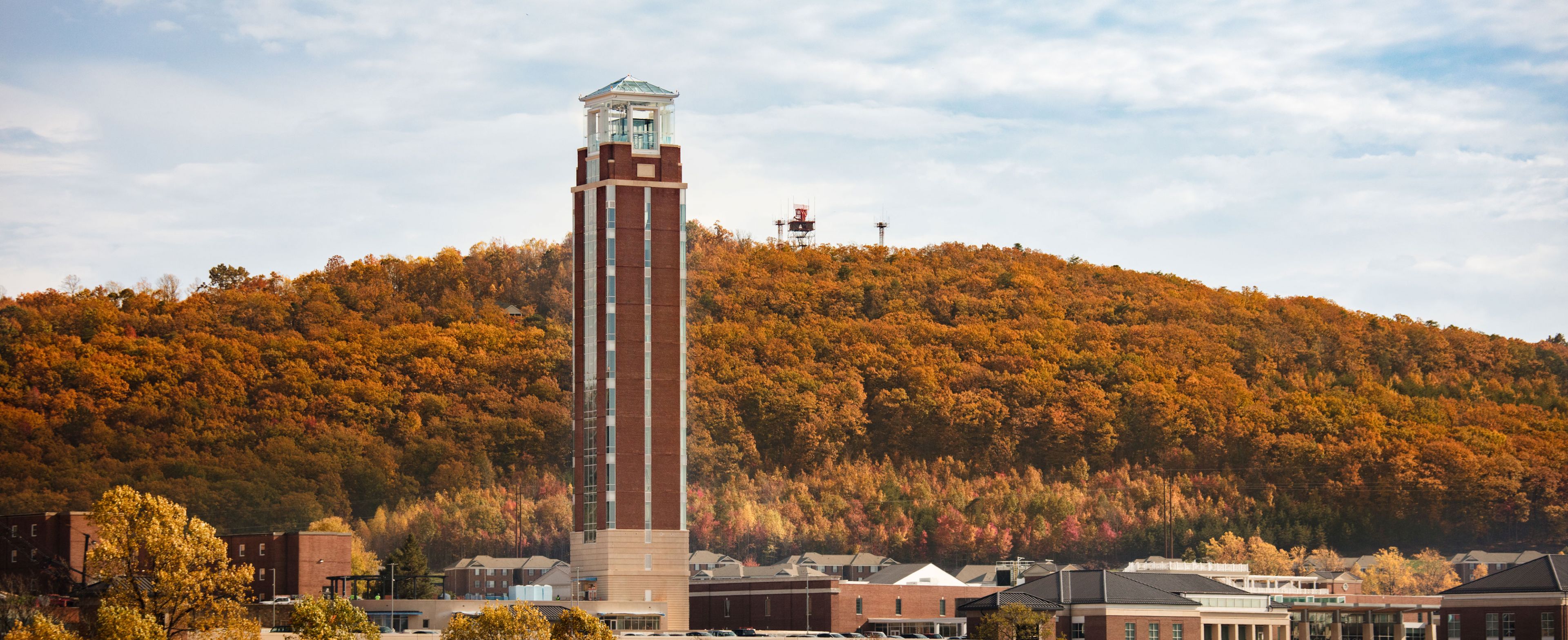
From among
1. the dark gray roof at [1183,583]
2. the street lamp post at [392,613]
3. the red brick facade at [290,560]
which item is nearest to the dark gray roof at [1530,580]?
the dark gray roof at [1183,583]

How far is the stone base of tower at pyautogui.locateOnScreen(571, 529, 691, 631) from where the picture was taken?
98.6m

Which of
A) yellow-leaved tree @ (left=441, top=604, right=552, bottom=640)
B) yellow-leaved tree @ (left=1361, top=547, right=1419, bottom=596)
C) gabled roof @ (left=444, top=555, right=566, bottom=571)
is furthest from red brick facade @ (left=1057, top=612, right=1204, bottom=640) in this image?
gabled roof @ (left=444, top=555, right=566, bottom=571)

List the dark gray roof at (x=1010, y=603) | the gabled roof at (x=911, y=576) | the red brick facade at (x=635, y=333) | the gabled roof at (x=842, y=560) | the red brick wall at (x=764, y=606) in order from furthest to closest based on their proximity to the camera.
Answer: the gabled roof at (x=842, y=560), the gabled roof at (x=911, y=576), the red brick wall at (x=764, y=606), the red brick facade at (x=635, y=333), the dark gray roof at (x=1010, y=603)

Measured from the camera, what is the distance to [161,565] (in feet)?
211

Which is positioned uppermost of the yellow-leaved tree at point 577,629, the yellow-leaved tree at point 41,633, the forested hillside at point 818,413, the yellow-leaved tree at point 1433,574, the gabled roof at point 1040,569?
the forested hillside at point 818,413

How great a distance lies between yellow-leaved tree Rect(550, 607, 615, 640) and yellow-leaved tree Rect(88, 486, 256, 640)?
12.8 meters

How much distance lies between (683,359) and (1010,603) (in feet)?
77.2

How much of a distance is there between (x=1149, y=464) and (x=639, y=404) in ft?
242

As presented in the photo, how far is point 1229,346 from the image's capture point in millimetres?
181625

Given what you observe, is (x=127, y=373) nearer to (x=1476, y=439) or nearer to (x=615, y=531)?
(x=615, y=531)

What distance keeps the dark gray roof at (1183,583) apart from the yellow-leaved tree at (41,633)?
174 feet

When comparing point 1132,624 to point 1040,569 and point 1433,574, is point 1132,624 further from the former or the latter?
point 1433,574

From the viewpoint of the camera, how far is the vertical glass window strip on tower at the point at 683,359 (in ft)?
331

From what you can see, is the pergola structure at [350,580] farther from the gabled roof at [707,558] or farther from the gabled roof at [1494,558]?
the gabled roof at [1494,558]
